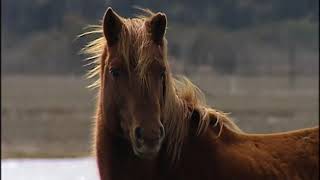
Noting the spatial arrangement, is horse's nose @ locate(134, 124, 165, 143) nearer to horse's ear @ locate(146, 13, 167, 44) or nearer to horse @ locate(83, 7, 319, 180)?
horse @ locate(83, 7, 319, 180)

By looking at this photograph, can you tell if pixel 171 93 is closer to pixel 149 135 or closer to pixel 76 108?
pixel 149 135

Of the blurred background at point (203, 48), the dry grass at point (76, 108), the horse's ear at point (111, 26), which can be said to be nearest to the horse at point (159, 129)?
the horse's ear at point (111, 26)

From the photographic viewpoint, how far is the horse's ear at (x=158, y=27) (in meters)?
4.60

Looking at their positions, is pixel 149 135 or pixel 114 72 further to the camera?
pixel 114 72

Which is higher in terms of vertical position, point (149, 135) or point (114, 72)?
point (114, 72)

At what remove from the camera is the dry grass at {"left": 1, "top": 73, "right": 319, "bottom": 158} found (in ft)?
55.7

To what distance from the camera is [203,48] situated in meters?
43.6

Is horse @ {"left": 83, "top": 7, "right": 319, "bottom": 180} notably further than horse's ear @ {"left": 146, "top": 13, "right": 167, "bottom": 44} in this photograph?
No

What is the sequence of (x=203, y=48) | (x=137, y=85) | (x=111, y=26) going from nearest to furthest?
(x=137, y=85)
(x=111, y=26)
(x=203, y=48)

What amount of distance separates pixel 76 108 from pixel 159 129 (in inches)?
826

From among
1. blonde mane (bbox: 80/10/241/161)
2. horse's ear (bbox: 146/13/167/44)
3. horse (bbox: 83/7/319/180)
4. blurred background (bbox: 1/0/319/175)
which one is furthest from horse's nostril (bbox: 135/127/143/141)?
blurred background (bbox: 1/0/319/175)

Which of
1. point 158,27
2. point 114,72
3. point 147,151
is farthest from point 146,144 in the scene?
point 158,27

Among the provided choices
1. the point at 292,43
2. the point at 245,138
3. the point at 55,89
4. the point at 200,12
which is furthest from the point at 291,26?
the point at 245,138

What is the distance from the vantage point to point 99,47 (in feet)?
15.8
